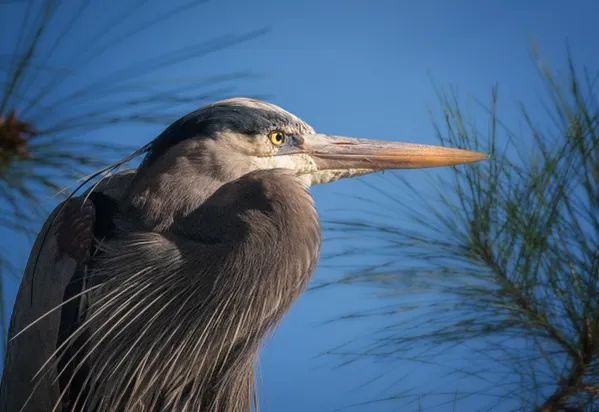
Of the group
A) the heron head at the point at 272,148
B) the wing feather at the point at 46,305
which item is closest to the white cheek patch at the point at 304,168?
the heron head at the point at 272,148

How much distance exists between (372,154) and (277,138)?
0.15 meters

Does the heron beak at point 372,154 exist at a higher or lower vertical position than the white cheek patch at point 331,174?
higher

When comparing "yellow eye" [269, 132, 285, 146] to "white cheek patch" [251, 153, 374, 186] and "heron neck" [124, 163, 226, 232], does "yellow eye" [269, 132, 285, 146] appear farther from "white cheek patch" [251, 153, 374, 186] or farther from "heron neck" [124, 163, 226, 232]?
Result: "heron neck" [124, 163, 226, 232]

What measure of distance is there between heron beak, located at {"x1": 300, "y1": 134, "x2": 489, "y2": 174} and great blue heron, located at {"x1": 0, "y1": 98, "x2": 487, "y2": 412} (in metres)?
0.07

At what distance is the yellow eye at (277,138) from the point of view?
1.09 metres

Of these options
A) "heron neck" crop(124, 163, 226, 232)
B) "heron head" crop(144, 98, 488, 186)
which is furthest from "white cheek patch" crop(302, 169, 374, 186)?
"heron neck" crop(124, 163, 226, 232)

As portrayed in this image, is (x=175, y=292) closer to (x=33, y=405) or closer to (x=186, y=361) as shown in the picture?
(x=186, y=361)

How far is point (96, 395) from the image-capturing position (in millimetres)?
973

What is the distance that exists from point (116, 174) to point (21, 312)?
0.25 metres

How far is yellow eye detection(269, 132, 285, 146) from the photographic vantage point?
109 cm

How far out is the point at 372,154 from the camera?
1.16 m

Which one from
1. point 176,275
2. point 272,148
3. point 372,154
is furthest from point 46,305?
point 372,154

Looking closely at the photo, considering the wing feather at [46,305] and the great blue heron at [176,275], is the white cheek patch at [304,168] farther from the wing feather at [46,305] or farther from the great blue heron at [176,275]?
the wing feather at [46,305]

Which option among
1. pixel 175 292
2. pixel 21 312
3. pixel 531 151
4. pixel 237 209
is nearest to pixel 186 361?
pixel 175 292
